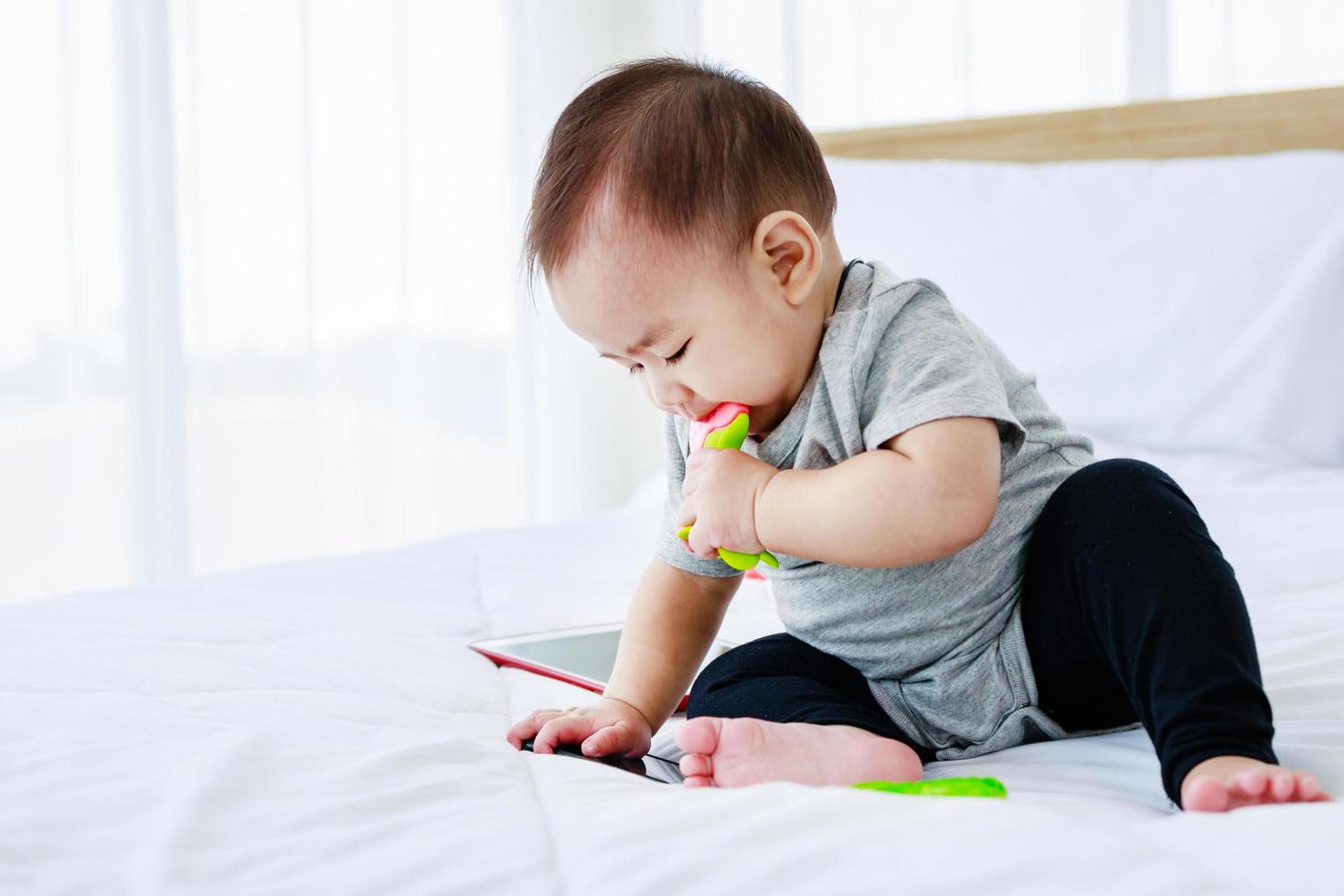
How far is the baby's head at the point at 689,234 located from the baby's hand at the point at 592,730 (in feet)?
0.71

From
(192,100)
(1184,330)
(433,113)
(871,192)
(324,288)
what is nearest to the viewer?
(1184,330)

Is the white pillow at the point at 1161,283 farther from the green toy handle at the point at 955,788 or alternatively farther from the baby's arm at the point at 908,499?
the green toy handle at the point at 955,788

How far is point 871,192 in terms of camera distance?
1830 millimetres

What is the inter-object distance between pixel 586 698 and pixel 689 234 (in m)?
0.36

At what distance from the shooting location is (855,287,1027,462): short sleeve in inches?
29.1

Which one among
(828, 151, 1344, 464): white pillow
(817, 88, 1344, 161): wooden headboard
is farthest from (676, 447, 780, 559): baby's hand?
(817, 88, 1344, 161): wooden headboard

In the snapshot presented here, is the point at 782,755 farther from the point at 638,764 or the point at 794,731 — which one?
the point at 638,764

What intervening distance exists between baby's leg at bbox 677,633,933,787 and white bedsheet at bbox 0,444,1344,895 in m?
0.04

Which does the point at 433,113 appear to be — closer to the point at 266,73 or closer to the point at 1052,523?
the point at 266,73

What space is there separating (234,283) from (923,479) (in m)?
1.82

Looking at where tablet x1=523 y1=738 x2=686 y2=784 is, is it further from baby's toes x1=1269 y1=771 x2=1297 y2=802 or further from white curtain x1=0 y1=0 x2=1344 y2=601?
white curtain x1=0 y1=0 x2=1344 y2=601

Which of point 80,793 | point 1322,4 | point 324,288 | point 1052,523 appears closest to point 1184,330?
point 1052,523

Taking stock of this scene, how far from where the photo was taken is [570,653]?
40.1 inches

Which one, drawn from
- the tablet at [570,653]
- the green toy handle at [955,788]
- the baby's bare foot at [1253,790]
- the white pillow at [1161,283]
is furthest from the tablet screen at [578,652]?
the white pillow at [1161,283]
